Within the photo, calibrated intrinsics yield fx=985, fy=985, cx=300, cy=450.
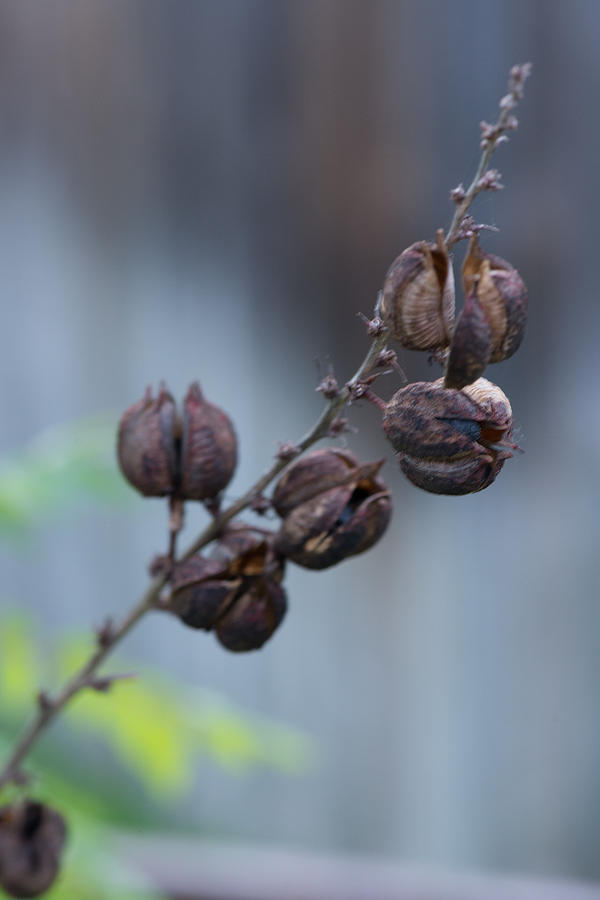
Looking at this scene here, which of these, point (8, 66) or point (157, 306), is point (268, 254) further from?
point (8, 66)

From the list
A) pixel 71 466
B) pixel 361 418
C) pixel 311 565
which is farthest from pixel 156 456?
pixel 361 418

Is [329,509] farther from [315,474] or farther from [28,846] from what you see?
[28,846]

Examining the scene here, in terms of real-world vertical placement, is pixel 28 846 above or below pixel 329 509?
below

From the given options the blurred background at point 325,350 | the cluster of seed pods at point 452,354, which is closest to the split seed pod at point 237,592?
the cluster of seed pods at point 452,354

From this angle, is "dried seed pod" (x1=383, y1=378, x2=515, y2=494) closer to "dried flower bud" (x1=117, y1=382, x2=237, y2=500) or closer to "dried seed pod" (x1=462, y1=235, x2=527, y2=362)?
"dried seed pod" (x1=462, y1=235, x2=527, y2=362)

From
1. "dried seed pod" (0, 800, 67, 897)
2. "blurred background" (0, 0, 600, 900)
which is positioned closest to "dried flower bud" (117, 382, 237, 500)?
"dried seed pod" (0, 800, 67, 897)

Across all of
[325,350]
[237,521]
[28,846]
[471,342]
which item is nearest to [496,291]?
[471,342]
